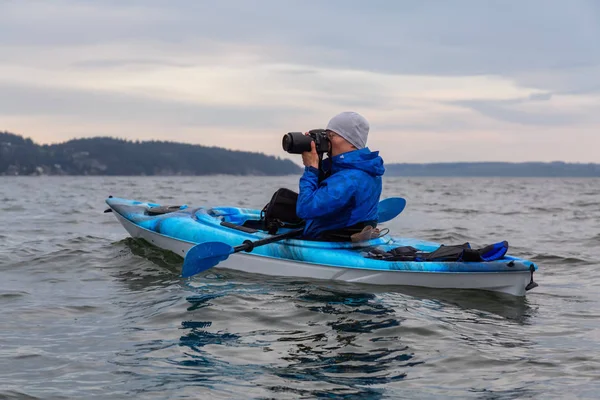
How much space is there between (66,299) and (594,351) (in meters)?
4.76

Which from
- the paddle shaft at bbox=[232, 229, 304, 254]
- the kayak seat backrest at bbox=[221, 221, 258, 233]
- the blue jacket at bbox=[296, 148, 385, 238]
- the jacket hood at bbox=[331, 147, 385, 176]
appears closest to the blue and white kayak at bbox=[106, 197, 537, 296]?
the kayak seat backrest at bbox=[221, 221, 258, 233]

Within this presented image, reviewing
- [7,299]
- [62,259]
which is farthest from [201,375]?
[62,259]

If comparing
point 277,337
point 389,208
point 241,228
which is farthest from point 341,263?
point 389,208

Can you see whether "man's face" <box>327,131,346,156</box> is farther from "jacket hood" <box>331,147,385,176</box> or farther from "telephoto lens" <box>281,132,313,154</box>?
"telephoto lens" <box>281,132,313,154</box>

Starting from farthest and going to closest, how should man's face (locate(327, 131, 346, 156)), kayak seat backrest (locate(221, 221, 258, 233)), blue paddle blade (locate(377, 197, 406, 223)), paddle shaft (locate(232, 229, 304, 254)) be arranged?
blue paddle blade (locate(377, 197, 406, 223)), kayak seat backrest (locate(221, 221, 258, 233)), paddle shaft (locate(232, 229, 304, 254)), man's face (locate(327, 131, 346, 156))

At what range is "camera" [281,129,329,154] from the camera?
6629mm

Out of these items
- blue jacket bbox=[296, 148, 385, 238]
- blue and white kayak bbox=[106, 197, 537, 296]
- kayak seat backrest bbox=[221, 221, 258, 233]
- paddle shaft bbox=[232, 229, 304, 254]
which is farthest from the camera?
kayak seat backrest bbox=[221, 221, 258, 233]

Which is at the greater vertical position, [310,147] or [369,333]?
[310,147]

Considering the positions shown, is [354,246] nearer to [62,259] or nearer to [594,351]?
[594,351]

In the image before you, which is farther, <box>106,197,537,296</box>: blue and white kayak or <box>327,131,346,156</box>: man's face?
<box>327,131,346,156</box>: man's face

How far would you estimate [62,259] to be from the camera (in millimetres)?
9109

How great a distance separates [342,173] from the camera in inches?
269

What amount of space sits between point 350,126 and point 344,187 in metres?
0.64

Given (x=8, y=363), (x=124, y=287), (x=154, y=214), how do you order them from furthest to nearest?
(x=154, y=214) < (x=124, y=287) < (x=8, y=363)
